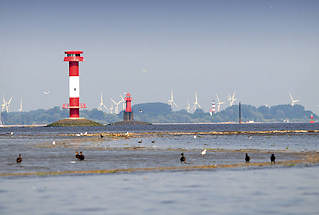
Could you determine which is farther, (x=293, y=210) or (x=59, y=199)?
(x=59, y=199)

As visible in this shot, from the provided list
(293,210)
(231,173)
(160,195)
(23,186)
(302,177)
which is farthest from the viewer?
(231,173)

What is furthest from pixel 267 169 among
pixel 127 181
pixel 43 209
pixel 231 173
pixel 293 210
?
pixel 43 209

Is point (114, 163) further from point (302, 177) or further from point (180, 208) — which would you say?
point (180, 208)

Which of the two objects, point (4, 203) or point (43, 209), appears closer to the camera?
point (43, 209)

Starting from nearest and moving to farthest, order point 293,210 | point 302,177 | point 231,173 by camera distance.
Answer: point 293,210
point 302,177
point 231,173

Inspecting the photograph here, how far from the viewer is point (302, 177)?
131 feet

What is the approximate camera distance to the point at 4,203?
30438 millimetres

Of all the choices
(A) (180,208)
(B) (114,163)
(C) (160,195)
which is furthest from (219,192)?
(B) (114,163)

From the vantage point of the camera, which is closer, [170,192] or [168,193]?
[168,193]

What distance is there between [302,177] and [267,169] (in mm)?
6564

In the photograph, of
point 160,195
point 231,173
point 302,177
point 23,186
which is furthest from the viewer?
point 231,173

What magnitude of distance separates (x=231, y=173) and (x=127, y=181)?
8249 mm

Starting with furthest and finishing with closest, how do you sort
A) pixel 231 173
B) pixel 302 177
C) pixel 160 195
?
pixel 231 173 → pixel 302 177 → pixel 160 195

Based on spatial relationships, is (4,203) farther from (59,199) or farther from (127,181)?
Result: (127,181)
